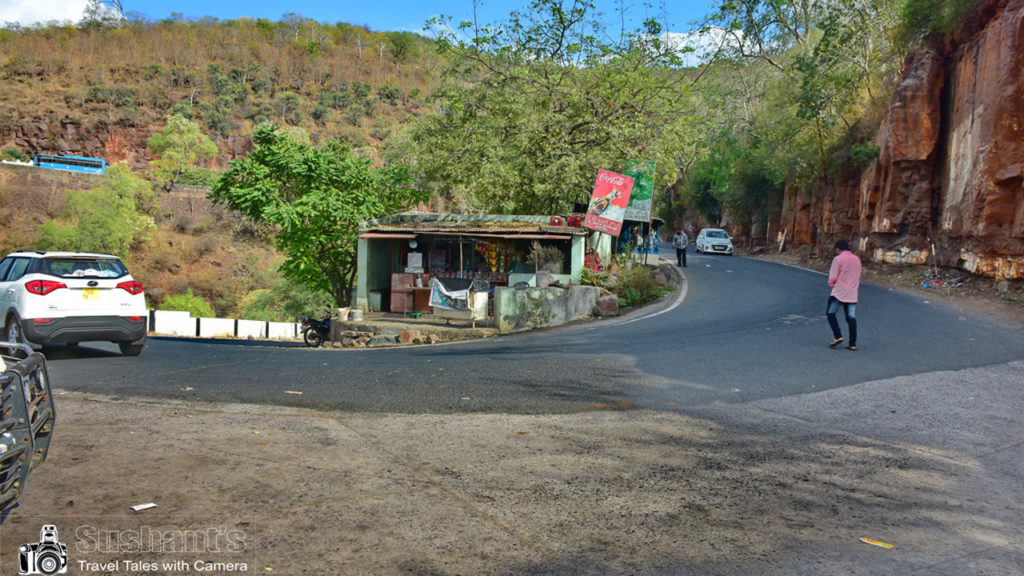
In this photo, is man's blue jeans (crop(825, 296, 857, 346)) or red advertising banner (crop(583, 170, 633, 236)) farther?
red advertising banner (crop(583, 170, 633, 236))

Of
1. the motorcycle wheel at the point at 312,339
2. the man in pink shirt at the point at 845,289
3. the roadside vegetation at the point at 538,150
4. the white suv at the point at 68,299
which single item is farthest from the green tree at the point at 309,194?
the man in pink shirt at the point at 845,289

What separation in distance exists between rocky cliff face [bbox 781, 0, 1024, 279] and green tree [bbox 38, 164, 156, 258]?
5329 centimetres

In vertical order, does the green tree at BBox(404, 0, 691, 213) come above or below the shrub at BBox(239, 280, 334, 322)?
above

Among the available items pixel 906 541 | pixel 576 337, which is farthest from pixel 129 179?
pixel 906 541

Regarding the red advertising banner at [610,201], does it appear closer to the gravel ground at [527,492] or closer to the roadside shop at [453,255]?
the roadside shop at [453,255]

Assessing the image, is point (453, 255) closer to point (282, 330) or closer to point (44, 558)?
point (282, 330)

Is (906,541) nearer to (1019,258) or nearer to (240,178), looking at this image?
(1019,258)

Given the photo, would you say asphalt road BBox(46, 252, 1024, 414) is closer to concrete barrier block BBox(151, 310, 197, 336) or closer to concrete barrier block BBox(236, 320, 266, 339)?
concrete barrier block BBox(151, 310, 197, 336)

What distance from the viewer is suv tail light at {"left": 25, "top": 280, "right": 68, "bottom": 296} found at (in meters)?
10.4

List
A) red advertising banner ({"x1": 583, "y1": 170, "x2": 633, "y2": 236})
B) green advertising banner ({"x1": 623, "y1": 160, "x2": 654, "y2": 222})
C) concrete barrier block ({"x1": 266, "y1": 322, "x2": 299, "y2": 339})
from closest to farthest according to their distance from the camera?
red advertising banner ({"x1": 583, "y1": 170, "x2": 633, "y2": 236}) < green advertising banner ({"x1": 623, "y1": 160, "x2": 654, "y2": 222}) < concrete barrier block ({"x1": 266, "y1": 322, "x2": 299, "y2": 339})

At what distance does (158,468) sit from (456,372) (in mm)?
5381

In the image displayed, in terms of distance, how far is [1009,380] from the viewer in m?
9.44

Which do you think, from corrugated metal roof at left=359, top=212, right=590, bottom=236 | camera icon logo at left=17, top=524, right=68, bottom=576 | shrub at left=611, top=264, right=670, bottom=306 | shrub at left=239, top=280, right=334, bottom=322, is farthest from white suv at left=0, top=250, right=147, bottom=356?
shrub at left=239, top=280, right=334, bottom=322

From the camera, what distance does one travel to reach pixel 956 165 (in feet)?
72.2
